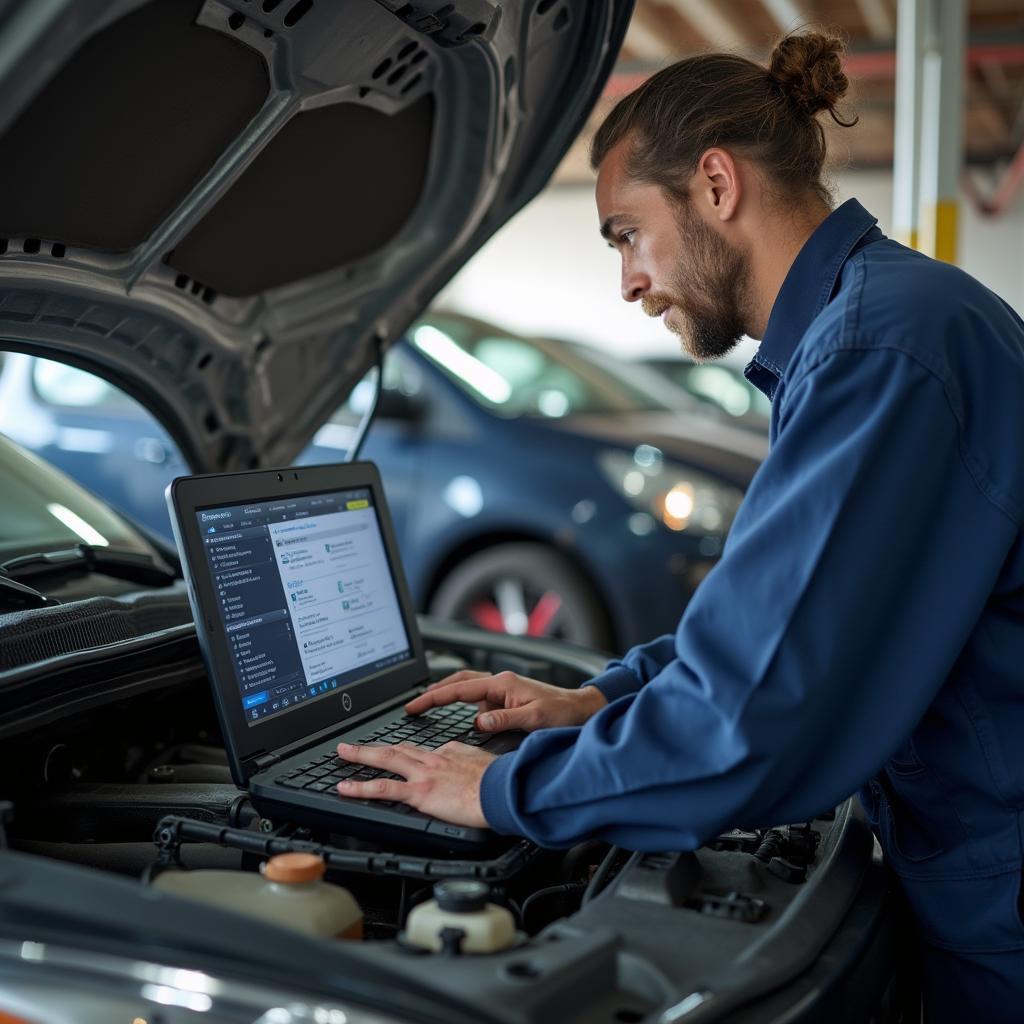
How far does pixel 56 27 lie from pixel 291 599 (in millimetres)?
827

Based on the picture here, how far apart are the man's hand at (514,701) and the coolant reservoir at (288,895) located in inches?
18.9

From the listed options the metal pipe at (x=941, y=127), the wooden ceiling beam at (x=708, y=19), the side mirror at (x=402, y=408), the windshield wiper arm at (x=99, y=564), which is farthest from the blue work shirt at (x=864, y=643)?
the wooden ceiling beam at (x=708, y=19)

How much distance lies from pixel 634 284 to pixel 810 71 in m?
0.38

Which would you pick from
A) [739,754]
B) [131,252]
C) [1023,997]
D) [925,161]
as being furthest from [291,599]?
[925,161]

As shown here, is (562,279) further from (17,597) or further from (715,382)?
(17,597)

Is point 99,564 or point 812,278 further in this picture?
point 99,564

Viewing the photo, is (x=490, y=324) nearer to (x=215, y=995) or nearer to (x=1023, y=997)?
(x=1023, y=997)

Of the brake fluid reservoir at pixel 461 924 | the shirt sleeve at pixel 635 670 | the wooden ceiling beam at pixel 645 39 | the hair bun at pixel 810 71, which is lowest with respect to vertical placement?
the brake fluid reservoir at pixel 461 924

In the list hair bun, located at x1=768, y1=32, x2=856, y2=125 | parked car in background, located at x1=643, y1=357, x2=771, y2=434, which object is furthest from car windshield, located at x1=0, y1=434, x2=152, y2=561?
parked car in background, located at x1=643, y1=357, x2=771, y2=434

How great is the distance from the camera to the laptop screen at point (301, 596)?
62.9 inches

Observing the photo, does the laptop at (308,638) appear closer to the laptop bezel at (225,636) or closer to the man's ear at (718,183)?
the laptop bezel at (225,636)

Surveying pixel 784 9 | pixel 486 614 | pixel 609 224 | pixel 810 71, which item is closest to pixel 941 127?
pixel 486 614

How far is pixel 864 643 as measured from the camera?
1.23 m

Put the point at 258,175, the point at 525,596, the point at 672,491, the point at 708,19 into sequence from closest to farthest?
the point at 258,175
the point at 672,491
the point at 525,596
the point at 708,19
